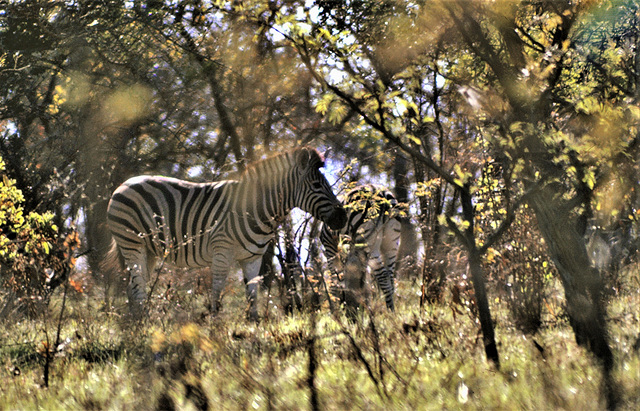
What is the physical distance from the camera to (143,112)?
13219 millimetres

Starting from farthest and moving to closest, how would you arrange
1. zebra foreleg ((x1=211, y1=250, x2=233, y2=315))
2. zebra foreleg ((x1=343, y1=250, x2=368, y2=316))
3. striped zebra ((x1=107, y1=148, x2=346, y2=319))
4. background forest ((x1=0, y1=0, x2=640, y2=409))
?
striped zebra ((x1=107, y1=148, x2=346, y2=319))
zebra foreleg ((x1=211, y1=250, x2=233, y2=315))
zebra foreleg ((x1=343, y1=250, x2=368, y2=316))
background forest ((x1=0, y1=0, x2=640, y2=409))

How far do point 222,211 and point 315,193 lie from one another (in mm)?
1375

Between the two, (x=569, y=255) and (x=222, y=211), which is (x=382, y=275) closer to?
(x=222, y=211)

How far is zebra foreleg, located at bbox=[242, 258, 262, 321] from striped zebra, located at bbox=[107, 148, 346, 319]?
15 millimetres

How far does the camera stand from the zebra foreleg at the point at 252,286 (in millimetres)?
7334

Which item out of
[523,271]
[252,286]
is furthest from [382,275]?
[523,271]

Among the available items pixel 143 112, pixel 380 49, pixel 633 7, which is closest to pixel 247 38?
pixel 143 112

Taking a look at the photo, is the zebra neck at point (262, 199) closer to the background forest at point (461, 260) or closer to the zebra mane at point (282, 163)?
the zebra mane at point (282, 163)

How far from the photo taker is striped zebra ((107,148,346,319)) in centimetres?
830

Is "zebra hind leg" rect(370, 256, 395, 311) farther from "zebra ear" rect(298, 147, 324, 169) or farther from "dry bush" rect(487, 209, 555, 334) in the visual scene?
"dry bush" rect(487, 209, 555, 334)

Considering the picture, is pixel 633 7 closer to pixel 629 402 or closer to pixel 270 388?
pixel 629 402

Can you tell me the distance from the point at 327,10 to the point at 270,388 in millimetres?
3957

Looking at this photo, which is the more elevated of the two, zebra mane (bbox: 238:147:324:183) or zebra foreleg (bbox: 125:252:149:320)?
zebra mane (bbox: 238:147:324:183)

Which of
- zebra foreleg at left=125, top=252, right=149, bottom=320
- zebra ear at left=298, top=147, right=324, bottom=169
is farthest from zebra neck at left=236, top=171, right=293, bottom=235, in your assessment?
zebra foreleg at left=125, top=252, right=149, bottom=320
